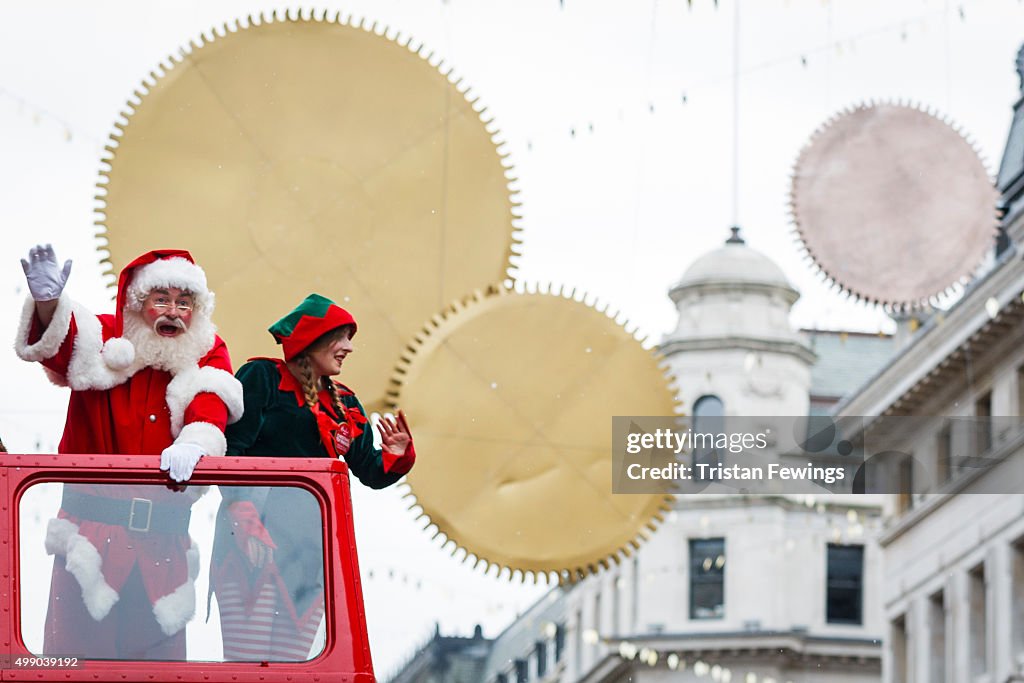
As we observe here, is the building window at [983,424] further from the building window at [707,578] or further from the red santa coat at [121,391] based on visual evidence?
the red santa coat at [121,391]

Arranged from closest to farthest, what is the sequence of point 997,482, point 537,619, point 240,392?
1. point 240,392
2. point 997,482
3. point 537,619

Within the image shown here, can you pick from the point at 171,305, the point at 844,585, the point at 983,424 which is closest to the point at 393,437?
the point at 171,305

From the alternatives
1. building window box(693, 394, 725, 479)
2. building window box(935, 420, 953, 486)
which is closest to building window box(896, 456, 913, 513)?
building window box(935, 420, 953, 486)

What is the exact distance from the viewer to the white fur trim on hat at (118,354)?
332 inches

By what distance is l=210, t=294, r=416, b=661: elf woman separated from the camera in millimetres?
7789

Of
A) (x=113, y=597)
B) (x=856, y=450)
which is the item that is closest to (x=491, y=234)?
(x=113, y=597)

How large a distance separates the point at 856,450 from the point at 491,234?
3627cm

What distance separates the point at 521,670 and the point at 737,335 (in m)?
10.9

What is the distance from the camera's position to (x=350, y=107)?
1413 cm

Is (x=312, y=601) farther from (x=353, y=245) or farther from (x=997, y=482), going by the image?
(x=997, y=482)

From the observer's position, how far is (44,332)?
827 centimetres

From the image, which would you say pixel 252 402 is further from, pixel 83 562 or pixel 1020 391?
pixel 1020 391

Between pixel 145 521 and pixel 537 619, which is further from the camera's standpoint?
pixel 537 619

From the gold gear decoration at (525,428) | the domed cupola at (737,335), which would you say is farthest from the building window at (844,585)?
the gold gear decoration at (525,428)
